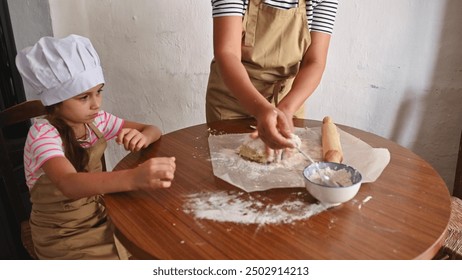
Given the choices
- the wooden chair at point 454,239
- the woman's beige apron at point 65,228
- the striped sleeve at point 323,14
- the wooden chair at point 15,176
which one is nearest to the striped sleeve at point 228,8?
the striped sleeve at point 323,14

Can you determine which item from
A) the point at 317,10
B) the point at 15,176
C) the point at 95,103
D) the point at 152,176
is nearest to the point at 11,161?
the point at 15,176

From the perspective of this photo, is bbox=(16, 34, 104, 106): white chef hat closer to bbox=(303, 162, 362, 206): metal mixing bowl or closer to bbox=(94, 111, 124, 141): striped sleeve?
bbox=(94, 111, 124, 141): striped sleeve

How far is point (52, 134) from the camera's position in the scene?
1.34 meters

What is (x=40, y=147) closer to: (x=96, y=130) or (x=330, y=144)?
(x=96, y=130)

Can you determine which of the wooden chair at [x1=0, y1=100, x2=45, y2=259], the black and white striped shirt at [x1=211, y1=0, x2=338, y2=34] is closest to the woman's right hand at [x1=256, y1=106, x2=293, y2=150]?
the black and white striped shirt at [x1=211, y1=0, x2=338, y2=34]

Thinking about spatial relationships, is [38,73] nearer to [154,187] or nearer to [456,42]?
[154,187]

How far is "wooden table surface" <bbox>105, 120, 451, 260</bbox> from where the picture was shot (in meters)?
0.87

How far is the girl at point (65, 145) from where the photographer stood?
1.31 metres

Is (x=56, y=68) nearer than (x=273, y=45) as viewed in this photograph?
Yes

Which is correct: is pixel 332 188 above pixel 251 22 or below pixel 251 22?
below

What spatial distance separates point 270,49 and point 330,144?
0.55 meters

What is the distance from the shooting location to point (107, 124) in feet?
5.41

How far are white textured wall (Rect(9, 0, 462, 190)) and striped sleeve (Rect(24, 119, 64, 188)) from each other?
1.22 meters

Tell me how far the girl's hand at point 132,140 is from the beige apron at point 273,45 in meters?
0.49
